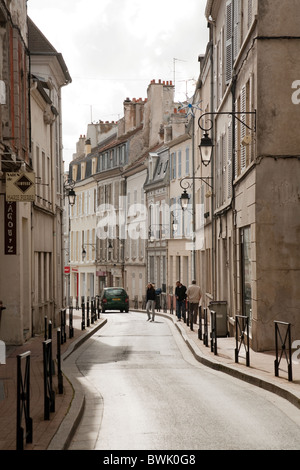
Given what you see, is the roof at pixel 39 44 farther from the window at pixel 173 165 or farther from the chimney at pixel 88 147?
the chimney at pixel 88 147

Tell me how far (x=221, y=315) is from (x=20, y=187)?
8221 mm

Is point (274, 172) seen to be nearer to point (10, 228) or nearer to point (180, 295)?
point (10, 228)

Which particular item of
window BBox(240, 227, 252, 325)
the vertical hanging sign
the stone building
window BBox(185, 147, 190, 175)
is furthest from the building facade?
window BBox(185, 147, 190, 175)

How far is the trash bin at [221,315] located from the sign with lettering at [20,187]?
7437mm

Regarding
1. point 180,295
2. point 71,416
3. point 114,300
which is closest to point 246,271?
point 71,416

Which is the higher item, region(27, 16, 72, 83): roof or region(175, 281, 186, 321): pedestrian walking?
region(27, 16, 72, 83): roof

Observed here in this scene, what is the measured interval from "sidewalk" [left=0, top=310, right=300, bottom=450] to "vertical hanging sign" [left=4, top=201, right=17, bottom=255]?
2387mm

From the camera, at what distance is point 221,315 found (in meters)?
24.9

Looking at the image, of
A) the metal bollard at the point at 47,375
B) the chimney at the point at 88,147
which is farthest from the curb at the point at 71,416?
the chimney at the point at 88,147

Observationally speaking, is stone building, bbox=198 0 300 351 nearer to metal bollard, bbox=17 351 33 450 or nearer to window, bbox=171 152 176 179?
metal bollard, bbox=17 351 33 450

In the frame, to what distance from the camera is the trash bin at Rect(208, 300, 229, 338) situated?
80.5 feet

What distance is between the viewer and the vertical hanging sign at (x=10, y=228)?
21.5 m

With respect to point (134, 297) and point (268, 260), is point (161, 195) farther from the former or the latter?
point (268, 260)

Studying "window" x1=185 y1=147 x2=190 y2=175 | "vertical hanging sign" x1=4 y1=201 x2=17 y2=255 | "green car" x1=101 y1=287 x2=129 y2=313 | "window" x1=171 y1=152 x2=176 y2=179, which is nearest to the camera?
"vertical hanging sign" x1=4 y1=201 x2=17 y2=255
